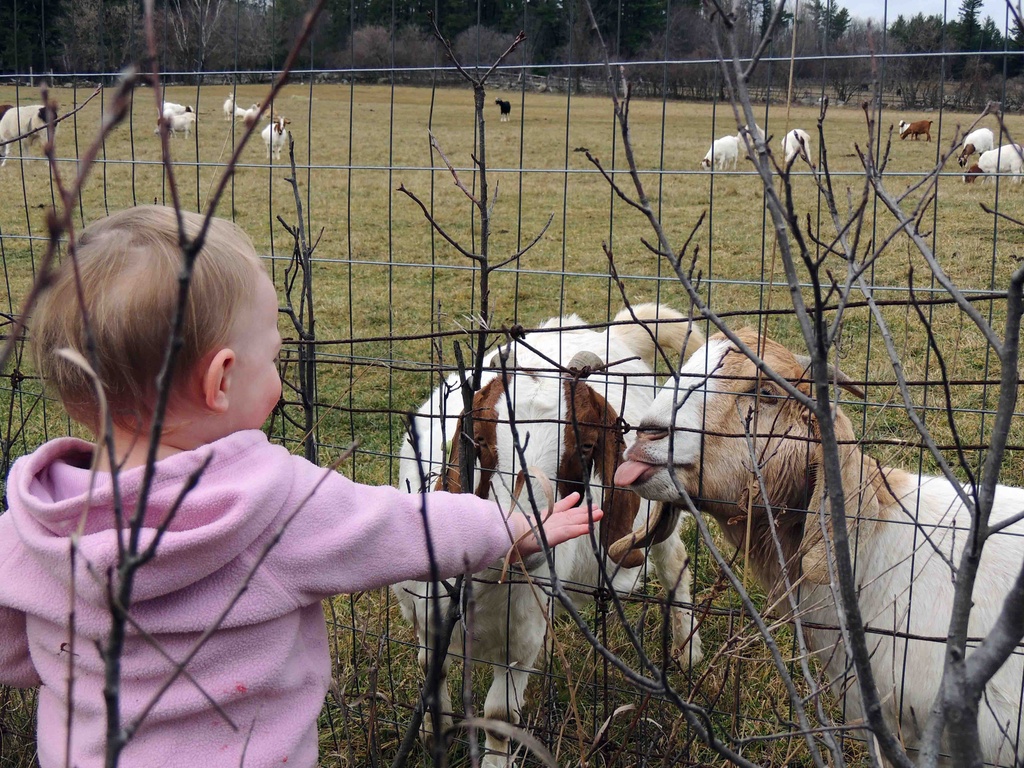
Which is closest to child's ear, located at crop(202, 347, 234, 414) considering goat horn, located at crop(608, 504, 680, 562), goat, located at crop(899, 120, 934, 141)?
goat horn, located at crop(608, 504, 680, 562)

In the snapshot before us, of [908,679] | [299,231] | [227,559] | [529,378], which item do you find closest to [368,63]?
[529,378]

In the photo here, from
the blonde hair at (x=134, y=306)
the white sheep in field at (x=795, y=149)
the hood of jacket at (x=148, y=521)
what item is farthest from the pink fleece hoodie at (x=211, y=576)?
the white sheep in field at (x=795, y=149)

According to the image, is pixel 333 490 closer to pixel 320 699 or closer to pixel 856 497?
pixel 320 699

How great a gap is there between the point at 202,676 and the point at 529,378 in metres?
1.94

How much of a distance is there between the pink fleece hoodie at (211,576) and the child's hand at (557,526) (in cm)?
9

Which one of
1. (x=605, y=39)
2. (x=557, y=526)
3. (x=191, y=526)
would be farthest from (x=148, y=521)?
(x=605, y=39)

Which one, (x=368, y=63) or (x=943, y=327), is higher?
(x=368, y=63)

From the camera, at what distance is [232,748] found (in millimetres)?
1385

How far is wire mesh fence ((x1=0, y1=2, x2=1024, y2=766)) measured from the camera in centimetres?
158

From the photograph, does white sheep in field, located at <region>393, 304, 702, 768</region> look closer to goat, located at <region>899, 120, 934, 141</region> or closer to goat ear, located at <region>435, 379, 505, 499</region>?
goat ear, located at <region>435, 379, 505, 499</region>

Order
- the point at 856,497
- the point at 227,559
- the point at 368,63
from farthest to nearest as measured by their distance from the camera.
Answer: the point at 368,63
the point at 856,497
the point at 227,559

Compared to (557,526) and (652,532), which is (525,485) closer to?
(652,532)

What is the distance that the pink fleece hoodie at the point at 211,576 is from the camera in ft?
4.24

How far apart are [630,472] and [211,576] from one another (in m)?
1.30
